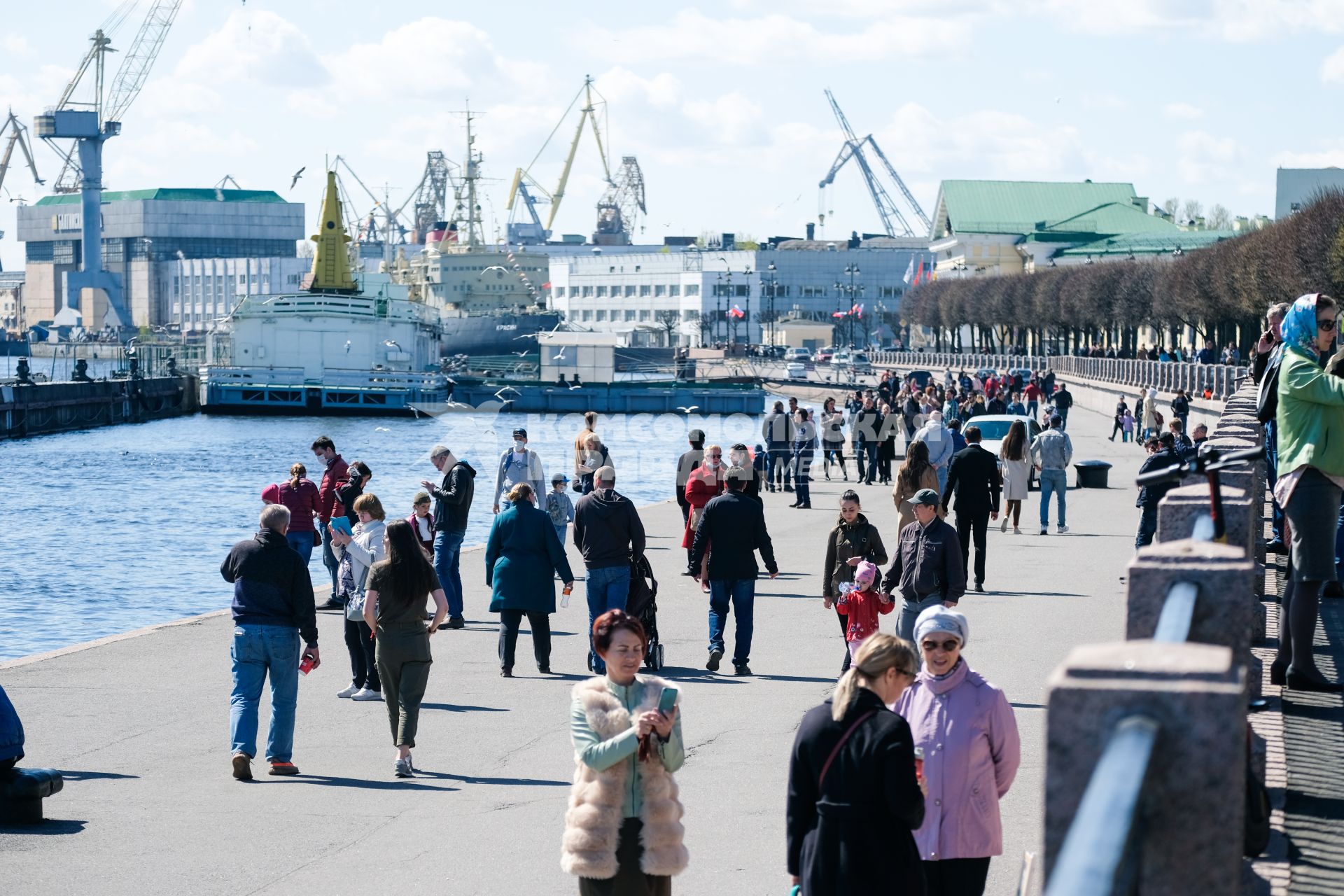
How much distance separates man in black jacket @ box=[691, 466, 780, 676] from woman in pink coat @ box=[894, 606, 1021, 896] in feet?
25.9

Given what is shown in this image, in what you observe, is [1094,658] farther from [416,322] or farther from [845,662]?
[416,322]

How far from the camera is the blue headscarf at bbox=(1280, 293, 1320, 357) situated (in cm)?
819

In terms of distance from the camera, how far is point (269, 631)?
1102cm

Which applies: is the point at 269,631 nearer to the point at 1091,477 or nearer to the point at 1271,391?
the point at 1271,391

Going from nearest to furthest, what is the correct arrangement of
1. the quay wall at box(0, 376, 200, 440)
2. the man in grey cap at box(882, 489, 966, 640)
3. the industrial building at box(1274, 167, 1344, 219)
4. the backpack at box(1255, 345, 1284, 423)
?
the backpack at box(1255, 345, 1284, 423), the man in grey cap at box(882, 489, 966, 640), the quay wall at box(0, 376, 200, 440), the industrial building at box(1274, 167, 1344, 219)

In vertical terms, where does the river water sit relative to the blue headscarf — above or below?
below

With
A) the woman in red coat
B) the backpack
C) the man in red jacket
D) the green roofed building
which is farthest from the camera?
the green roofed building

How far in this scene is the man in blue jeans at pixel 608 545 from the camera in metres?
14.3

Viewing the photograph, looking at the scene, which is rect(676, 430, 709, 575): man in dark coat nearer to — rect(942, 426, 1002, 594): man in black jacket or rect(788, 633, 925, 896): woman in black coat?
rect(942, 426, 1002, 594): man in black jacket

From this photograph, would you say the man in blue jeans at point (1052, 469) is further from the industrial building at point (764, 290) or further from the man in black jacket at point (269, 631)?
the industrial building at point (764, 290)

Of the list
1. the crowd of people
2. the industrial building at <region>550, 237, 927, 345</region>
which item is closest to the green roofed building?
the industrial building at <region>550, 237, 927, 345</region>

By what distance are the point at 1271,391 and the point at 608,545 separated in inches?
240

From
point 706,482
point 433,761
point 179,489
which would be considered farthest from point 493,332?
point 433,761

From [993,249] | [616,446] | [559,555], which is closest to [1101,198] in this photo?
[993,249]
